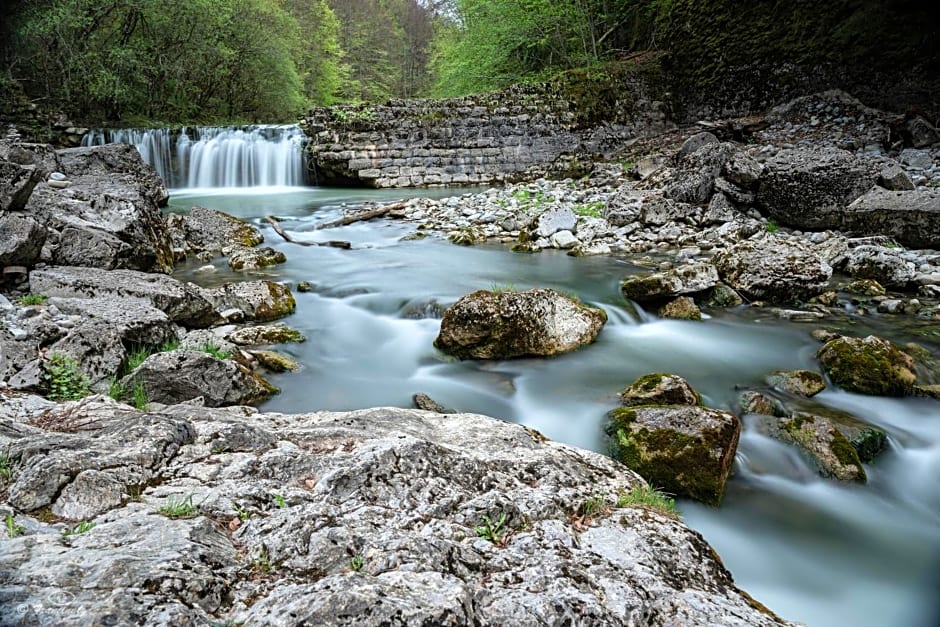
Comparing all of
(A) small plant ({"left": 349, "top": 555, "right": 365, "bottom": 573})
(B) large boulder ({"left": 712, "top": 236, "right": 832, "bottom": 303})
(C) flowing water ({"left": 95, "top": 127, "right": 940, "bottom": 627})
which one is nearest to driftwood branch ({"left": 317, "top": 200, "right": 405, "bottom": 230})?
(C) flowing water ({"left": 95, "top": 127, "right": 940, "bottom": 627})

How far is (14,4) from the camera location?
17.6 m

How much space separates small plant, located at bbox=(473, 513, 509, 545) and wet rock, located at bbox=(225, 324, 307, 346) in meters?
3.57

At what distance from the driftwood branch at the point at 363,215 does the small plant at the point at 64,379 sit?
327 inches

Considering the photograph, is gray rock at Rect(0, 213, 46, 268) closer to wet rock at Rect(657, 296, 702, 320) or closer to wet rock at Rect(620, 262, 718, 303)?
wet rock at Rect(620, 262, 718, 303)

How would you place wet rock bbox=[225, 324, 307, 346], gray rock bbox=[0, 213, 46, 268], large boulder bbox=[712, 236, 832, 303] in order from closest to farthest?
1. gray rock bbox=[0, 213, 46, 268]
2. wet rock bbox=[225, 324, 307, 346]
3. large boulder bbox=[712, 236, 832, 303]

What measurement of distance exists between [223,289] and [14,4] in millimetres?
20095

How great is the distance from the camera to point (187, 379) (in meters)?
3.21

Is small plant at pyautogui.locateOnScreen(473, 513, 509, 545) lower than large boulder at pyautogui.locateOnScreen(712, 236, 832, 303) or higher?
lower

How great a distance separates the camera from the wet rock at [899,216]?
6.82 m

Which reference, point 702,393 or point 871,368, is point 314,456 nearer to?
point 702,393

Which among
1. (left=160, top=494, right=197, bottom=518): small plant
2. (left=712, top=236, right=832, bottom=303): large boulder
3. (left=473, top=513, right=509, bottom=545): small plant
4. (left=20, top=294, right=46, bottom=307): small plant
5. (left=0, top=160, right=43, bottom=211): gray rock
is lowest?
(left=473, top=513, right=509, bottom=545): small plant

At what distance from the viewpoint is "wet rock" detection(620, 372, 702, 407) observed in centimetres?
360

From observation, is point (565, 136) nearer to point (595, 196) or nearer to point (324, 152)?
point (595, 196)

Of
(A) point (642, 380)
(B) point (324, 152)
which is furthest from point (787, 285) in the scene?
(B) point (324, 152)
